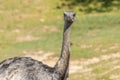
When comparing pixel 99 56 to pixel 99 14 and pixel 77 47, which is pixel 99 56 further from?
pixel 99 14

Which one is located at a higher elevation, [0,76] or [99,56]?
[0,76]

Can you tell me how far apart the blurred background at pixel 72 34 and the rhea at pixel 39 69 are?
5.53m

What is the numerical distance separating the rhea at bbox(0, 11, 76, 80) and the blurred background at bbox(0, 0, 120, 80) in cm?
553

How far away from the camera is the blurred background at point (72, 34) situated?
64.9 ft

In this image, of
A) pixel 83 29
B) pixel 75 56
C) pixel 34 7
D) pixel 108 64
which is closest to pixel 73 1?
pixel 34 7

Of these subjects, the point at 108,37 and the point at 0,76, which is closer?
the point at 0,76

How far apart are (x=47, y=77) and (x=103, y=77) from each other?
6.06m

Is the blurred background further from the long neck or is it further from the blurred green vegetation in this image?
the long neck

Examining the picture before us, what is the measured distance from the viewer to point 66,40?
11.2 meters

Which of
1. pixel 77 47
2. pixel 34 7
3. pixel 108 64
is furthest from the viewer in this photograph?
pixel 34 7

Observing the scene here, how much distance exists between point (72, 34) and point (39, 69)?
50.9 feet

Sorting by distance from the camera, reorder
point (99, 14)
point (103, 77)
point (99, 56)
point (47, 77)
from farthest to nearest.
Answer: point (99, 14) < point (99, 56) < point (103, 77) < point (47, 77)

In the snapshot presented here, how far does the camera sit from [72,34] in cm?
2642

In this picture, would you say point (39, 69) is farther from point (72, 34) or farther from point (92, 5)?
point (92, 5)
